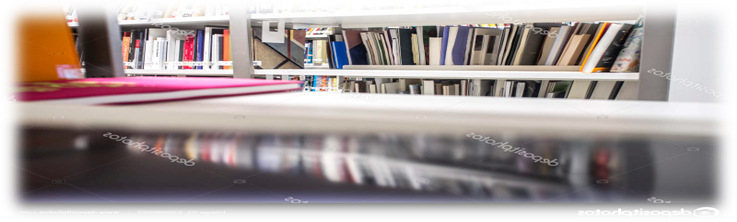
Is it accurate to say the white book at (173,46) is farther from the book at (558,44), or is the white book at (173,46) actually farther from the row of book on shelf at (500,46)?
the book at (558,44)

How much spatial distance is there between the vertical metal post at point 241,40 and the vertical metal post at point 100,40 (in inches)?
10.1

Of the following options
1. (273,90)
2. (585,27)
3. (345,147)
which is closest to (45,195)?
(273,90)

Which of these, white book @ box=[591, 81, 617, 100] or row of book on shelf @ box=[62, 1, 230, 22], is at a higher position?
row of book on shelf @ box=[62, 1, 230, 22]

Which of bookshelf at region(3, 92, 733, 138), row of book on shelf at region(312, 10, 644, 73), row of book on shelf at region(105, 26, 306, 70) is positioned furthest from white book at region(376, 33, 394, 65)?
row of book on shelf at region(105, 26, 306, 70)

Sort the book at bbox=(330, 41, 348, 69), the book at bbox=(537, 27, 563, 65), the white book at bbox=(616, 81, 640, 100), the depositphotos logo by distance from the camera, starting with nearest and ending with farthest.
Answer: the depositphotos logo
the white book at bbox=(616, 81, 640, 100)
the book at bbox=(537, 27, 563, 65)
the book at bbox=(330, 41, 348, 69)

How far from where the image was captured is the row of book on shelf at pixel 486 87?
98cm

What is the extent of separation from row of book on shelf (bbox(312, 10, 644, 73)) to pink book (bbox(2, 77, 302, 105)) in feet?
0.91

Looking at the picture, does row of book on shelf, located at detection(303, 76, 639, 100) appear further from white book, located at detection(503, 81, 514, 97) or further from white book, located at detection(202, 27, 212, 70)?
white book, located at detection(202, 27, 212, 70)

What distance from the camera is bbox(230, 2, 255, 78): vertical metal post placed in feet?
3.71

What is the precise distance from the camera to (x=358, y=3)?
111 centimetres

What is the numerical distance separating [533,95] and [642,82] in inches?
8.6

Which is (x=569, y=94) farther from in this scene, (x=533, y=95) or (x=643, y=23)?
(x=643, y=23)
